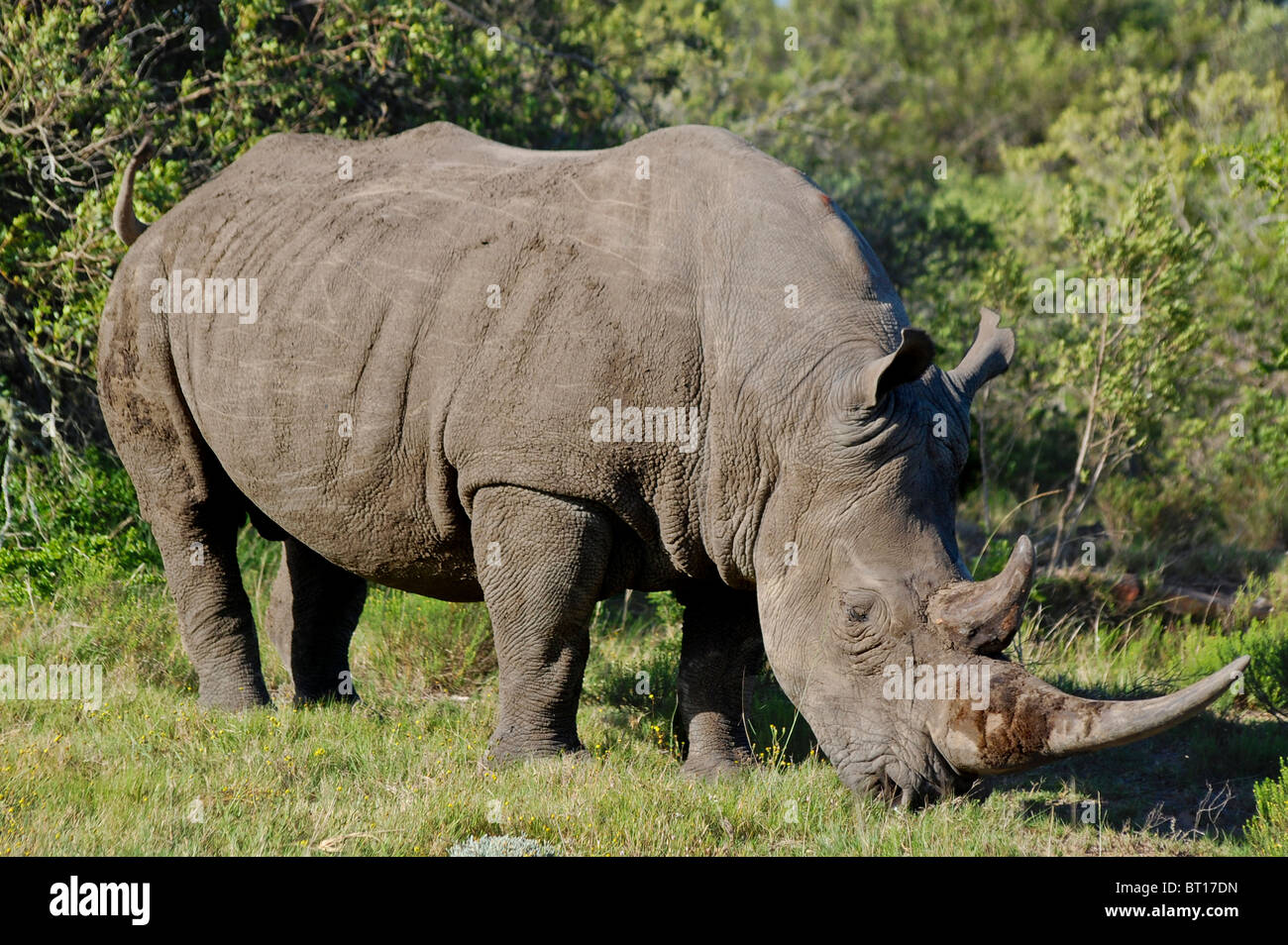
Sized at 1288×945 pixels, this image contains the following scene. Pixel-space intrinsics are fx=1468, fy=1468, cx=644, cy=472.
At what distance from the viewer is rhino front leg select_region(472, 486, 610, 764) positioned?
17.3ft

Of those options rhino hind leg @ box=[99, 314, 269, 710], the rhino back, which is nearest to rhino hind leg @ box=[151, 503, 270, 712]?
rhino hind leg @ box=[99, 314, 269, 710]

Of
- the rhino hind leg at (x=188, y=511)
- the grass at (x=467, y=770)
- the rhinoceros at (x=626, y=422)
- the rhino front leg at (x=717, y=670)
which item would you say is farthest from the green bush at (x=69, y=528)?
the rhino front leg at (x=717, y=670)

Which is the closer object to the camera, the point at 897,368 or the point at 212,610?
the point at 897,368

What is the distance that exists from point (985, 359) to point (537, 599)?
1.89m

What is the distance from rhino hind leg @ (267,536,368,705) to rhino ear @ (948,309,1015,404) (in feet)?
10.8

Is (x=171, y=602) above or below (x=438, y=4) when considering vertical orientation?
below

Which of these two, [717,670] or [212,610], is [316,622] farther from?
[717,670]

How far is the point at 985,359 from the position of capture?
5.49 metres

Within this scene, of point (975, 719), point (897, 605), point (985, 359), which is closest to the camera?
point (975, 719)

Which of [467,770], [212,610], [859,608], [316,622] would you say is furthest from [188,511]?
[859,608]
